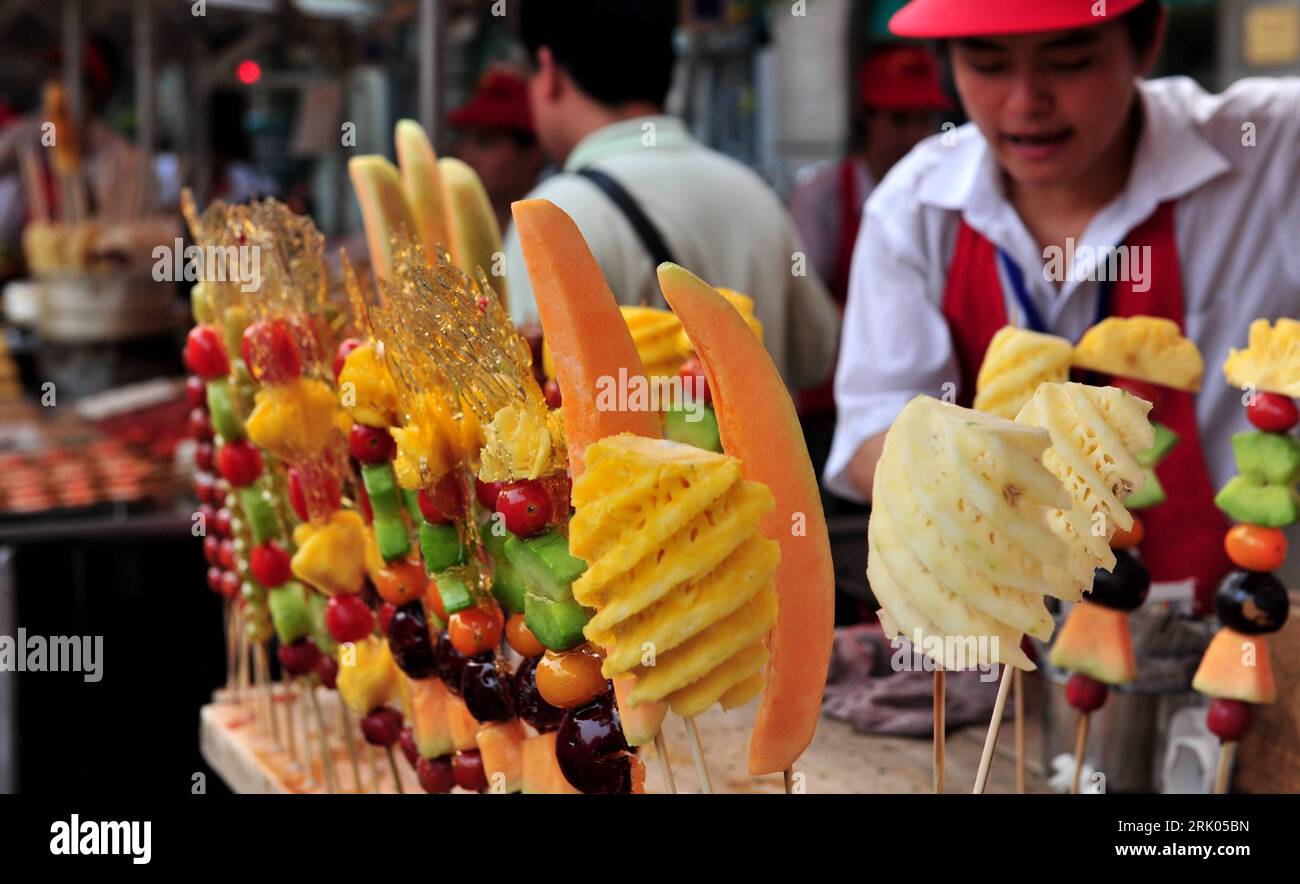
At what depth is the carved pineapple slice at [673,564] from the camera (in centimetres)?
78

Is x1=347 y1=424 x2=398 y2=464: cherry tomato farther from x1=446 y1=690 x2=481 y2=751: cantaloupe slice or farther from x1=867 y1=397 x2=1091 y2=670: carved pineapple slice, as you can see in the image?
x1=867 y1=397 x2=1091 y2=670: carved pineapple slice

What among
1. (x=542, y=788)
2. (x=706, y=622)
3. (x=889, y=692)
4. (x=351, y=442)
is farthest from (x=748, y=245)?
(x=706, y=622)

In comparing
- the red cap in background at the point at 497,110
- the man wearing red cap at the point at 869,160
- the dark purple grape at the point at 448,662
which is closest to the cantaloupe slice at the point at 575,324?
the dark purple grape at the point at 448,662

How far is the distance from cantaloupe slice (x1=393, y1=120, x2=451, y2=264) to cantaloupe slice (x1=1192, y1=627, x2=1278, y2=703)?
916 millimetres

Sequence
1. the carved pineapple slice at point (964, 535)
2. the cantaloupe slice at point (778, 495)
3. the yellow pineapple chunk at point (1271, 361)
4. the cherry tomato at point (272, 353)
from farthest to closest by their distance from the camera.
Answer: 1. the cherry tomato at point (272, 353)
2. the yellow pineapple chunk at point (1271, 361)
3. the cantaloupe slice at point (778, 495)
4. the carved pineapple slice at point (964, 535)

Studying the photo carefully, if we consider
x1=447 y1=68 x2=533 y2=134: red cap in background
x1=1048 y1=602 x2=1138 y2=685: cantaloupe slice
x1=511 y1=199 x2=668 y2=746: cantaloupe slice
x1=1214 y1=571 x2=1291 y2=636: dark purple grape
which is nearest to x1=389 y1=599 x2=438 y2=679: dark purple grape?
x1=511 y1=199 x2=668 y2=746: cantaloupe slice

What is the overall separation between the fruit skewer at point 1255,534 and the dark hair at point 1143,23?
0.68m

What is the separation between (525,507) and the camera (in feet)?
3.02

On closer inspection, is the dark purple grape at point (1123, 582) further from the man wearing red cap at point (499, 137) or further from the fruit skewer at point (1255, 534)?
the man wearing red cap at point (499, 137)

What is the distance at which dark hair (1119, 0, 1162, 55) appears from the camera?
173 centimetres

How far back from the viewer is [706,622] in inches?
31.5

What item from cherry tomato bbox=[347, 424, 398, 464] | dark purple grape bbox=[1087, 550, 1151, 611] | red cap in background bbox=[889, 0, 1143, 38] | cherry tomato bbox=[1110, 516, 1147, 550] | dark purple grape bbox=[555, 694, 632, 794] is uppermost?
red cap in background bbox=[889, 0, 1143, 38]

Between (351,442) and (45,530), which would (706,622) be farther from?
(45,530)

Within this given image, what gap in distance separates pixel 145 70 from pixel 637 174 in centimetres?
415
